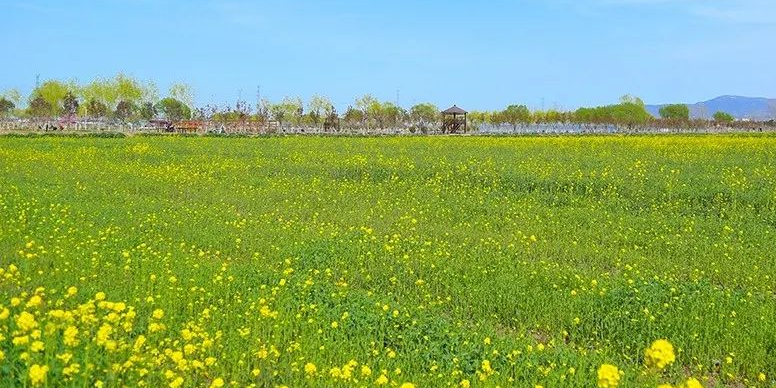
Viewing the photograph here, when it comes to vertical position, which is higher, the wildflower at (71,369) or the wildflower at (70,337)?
the wildflower at (70,337)

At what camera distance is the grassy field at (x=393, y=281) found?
5613 millimetres

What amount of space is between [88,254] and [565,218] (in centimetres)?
901

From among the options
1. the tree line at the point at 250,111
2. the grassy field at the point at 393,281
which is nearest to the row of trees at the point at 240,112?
the tree line at the point at 250,111

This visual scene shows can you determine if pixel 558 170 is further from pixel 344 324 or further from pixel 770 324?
pixel 344 324

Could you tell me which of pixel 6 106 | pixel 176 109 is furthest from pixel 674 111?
pixel 6 106

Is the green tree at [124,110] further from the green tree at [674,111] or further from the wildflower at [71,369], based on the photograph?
the green tree at [674,111]

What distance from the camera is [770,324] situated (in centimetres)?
741

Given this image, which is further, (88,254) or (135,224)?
(135,224)

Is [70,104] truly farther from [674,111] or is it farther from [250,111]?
[674,111]

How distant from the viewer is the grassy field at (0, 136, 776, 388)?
5613mm

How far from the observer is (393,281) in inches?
361

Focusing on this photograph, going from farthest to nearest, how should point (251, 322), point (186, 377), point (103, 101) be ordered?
point (103, 101) → point (251, 322) → point (186, 377)

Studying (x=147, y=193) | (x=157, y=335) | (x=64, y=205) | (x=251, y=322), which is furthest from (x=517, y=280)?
(x=147, y=193)

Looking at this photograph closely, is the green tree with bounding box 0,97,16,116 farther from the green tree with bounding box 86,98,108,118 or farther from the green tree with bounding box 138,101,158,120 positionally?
the green tree with bounding box 138,101,158,120
